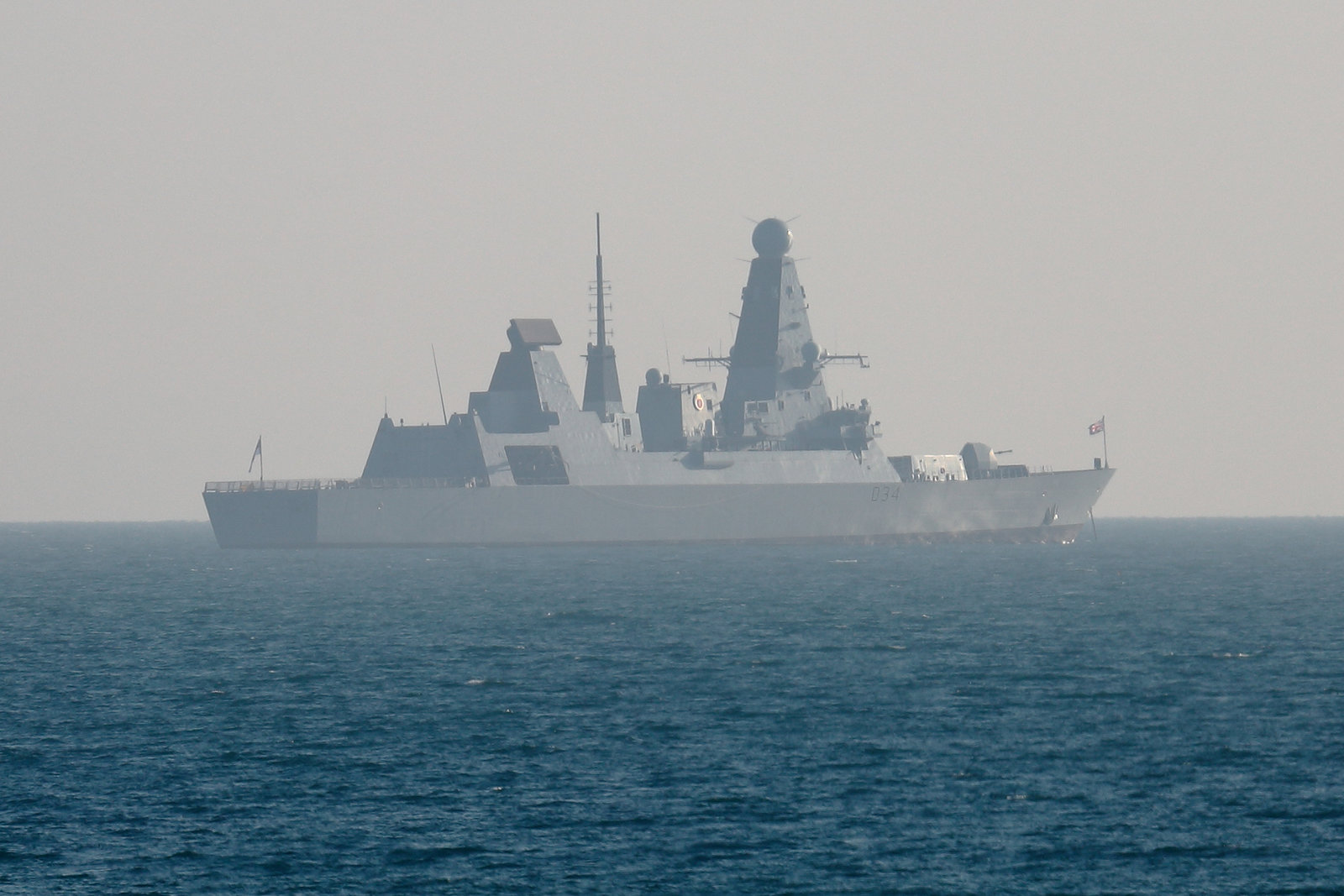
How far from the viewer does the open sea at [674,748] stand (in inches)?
644

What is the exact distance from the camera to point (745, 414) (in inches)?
2849

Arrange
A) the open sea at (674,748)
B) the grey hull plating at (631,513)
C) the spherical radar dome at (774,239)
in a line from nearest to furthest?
the open sea at (674,748), the grey hull plating at (631,513), the spherical radar dome at (774,239)

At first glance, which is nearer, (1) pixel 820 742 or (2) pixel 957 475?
(1) pixel 820 742

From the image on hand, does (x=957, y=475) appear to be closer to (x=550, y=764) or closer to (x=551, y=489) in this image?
(x=551, y=489)

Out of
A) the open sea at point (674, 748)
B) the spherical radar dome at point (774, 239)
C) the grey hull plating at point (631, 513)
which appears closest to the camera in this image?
the open sea at point (674, 748)

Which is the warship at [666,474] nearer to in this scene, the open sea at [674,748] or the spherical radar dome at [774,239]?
the spherical radar dome at [774,239]

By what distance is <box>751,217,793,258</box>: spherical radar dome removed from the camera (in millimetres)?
75750

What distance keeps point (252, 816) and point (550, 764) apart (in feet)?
13.8

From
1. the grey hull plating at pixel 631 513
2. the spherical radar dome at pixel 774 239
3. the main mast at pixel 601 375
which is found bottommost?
the grey hull plating at pixel 631 513

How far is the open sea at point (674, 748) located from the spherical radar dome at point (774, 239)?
32.6m

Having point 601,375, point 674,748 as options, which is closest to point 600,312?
point 601,375

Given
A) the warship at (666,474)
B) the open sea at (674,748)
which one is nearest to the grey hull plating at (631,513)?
the warship at (666,474)

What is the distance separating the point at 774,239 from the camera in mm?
75812

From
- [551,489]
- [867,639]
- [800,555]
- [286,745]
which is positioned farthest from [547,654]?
[800,555]
